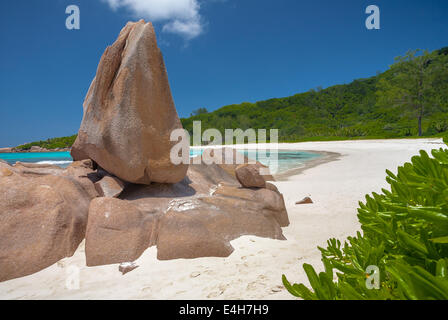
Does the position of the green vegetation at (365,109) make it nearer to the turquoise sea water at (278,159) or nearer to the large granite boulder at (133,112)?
the turquoise sea water at (278,159)

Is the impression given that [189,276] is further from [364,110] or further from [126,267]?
[364,110]

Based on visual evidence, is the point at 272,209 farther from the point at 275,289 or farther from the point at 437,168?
the point at 437,168

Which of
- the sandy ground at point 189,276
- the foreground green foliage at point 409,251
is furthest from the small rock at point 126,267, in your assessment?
the foreground green foliage at point 409,251

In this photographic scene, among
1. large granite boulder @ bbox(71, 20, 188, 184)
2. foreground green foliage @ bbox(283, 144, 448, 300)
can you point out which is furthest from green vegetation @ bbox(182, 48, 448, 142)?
foreground green foliage @ bbox(283, 144, 448, 300)

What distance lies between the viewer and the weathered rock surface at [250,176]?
4.67 m

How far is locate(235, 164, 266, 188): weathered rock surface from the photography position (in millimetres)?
4669

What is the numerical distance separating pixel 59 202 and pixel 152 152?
151 cm

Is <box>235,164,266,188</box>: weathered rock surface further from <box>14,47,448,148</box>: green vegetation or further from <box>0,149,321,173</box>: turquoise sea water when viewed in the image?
<box>14,47,448,148</box>: green vegetation

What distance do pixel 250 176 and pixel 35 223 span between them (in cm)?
335

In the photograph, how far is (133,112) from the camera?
397 cm

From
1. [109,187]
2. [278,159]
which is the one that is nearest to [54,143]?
[278,159]
